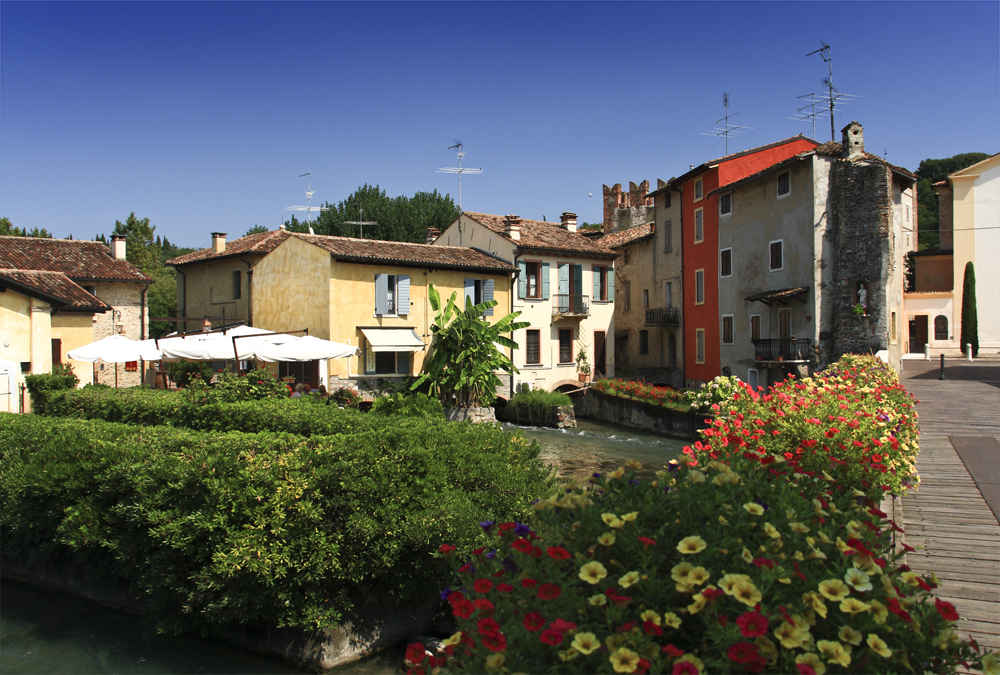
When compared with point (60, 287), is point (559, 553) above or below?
below

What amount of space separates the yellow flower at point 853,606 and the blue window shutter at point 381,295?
25985mm

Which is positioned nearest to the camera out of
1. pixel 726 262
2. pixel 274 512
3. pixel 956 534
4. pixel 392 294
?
pixel 956 534

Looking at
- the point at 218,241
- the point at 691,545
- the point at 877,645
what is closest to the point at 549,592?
the point at 691,545

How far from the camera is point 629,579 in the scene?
8.25 feet

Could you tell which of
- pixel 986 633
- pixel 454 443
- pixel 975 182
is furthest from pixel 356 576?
pixel 975 182

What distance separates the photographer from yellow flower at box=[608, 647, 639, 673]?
2.23m

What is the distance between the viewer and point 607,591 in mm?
2539

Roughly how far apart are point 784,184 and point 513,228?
12323mm

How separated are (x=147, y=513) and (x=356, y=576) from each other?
233cm

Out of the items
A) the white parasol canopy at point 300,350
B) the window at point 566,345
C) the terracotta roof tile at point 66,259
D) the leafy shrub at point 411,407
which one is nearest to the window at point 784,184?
the window at point 566,345

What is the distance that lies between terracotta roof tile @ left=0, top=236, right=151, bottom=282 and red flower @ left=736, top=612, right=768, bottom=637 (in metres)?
36.2

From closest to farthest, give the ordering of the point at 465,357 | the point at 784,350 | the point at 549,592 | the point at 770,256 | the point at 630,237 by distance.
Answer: the point at 549,592
the point at 465,357
the point at 784,350
the point at 770,256
the point at 630,237

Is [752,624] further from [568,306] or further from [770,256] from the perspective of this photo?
[568,306]

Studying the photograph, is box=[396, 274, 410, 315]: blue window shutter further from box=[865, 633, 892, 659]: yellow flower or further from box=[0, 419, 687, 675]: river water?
box=[865, 633, 892, 659]: yellow flower
